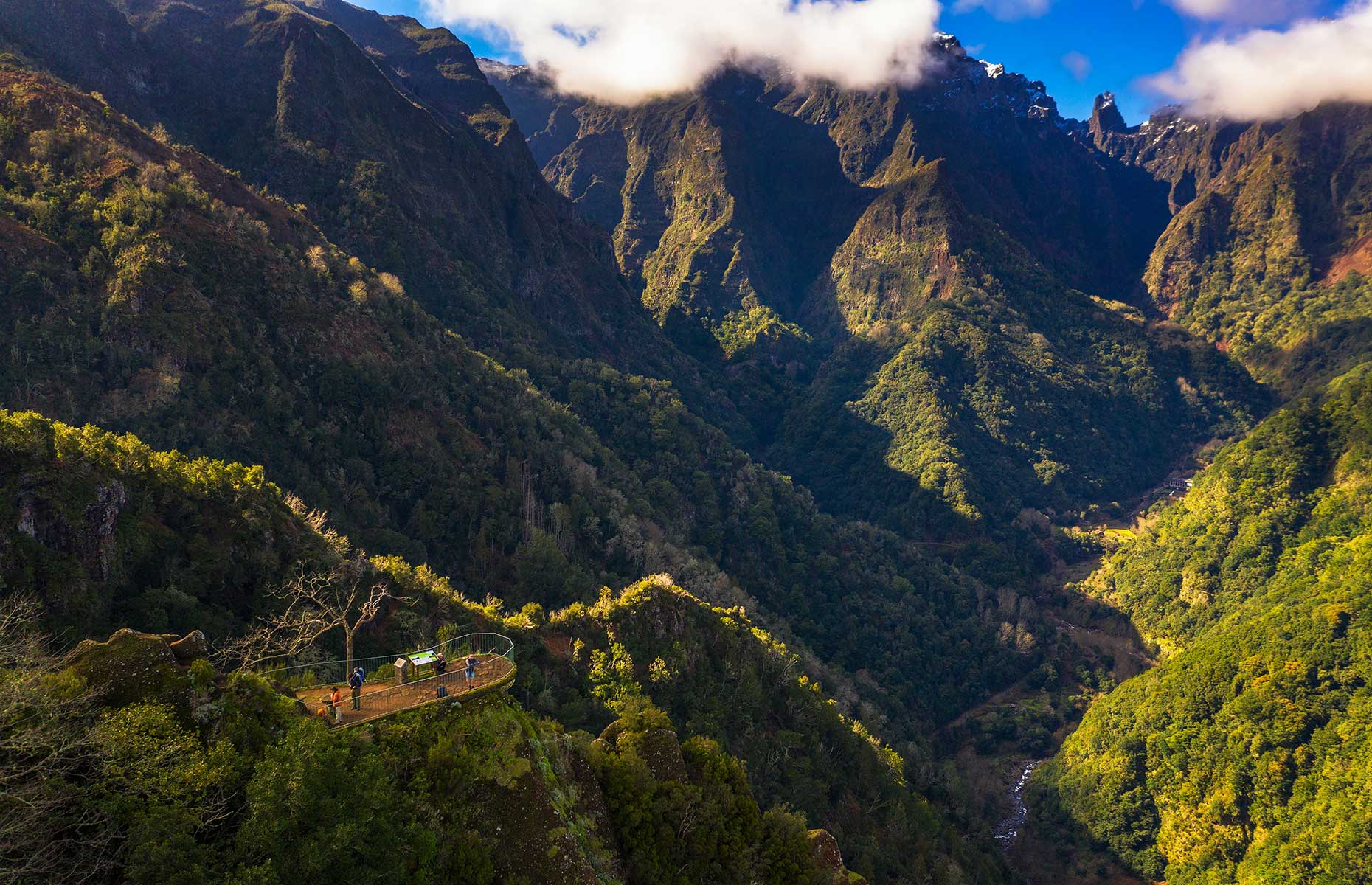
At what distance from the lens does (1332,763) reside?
86312 mm

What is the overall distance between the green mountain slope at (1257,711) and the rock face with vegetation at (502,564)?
55cm

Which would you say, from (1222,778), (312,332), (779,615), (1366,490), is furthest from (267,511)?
(1366,490)

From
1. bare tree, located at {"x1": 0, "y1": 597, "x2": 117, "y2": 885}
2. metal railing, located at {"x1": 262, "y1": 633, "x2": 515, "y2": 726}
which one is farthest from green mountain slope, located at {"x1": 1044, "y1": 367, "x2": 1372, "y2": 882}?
bare tree, located at {"x1": 0, "y1": 597, "x2": 117, "y2": 885}

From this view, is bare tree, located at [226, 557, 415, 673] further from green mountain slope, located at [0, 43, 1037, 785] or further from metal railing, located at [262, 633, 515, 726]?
green mountain slope, located at [0, 43, 1037, 785]

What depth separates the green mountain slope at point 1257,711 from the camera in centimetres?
8475

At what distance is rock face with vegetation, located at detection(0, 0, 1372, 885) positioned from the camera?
2116 centimetres

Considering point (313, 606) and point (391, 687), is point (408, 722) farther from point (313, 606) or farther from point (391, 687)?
point (313, 606)

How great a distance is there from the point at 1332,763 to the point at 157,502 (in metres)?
119

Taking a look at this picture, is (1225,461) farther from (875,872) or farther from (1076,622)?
(875,872)

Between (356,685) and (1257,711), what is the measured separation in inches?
4483

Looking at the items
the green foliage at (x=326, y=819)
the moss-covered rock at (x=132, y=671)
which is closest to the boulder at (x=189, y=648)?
the moss-covered rock at (x=132, y=671)

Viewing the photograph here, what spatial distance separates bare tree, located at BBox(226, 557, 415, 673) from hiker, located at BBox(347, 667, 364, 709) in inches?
232

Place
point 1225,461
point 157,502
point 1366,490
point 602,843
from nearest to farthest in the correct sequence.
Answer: point 602,843 → point 157,502 → point 1366,490 → point 1225,461

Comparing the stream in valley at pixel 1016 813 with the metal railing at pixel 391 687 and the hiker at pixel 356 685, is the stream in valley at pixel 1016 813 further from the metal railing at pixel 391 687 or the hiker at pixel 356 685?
the hiker at pixel 356 685
